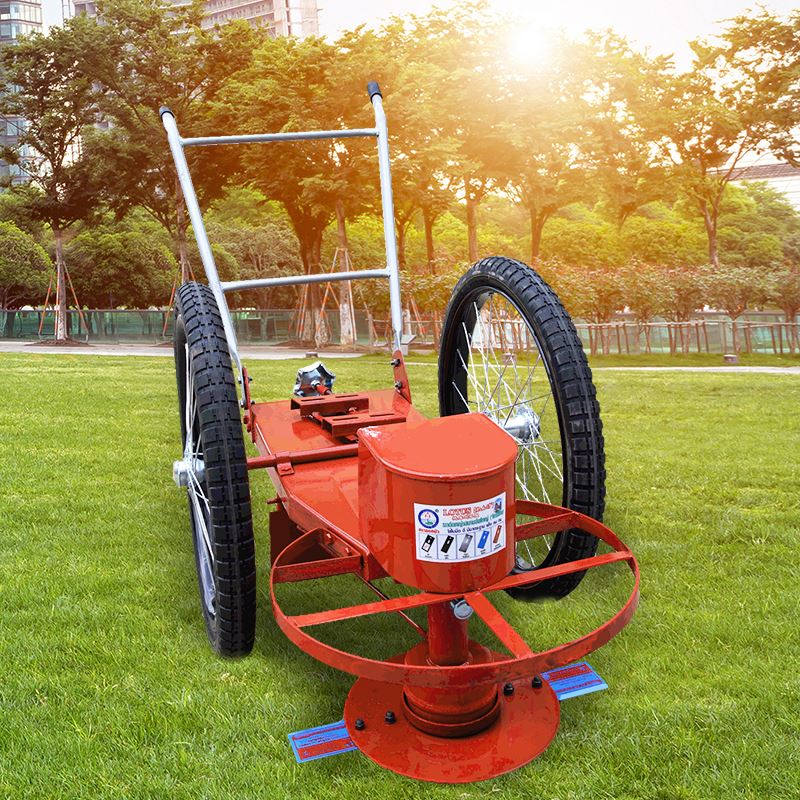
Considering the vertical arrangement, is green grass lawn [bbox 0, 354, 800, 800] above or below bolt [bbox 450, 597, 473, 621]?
below

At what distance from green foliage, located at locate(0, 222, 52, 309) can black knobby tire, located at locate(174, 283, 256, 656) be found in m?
34.4

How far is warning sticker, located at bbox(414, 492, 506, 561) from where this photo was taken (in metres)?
2.37

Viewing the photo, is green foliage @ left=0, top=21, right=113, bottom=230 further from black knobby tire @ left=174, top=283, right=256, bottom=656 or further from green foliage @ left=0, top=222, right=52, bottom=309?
black knobby tire @ left=174, top=283, right=256, bottom=656

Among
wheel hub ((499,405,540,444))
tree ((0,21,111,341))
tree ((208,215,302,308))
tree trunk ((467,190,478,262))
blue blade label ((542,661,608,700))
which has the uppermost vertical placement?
tree ((0,21,111,341))

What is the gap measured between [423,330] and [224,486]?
24302 millimetres

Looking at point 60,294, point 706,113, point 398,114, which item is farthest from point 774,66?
point 60,294

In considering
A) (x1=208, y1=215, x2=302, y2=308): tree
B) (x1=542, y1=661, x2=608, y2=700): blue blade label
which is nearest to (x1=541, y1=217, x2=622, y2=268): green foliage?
(x1=208, y1=215, x2=302, y2=308): tree

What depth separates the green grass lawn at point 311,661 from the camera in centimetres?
252

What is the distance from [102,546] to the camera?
470 cm

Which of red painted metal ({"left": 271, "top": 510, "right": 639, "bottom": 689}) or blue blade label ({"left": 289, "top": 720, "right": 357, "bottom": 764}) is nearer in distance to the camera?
red painted metal ({"left": 271, "top": 510, "right": 639, "bottom": 689})

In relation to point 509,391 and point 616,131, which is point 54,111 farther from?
point 509,391

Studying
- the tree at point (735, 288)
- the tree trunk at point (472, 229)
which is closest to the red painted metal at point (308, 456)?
the tree trunk at point (472, 229)

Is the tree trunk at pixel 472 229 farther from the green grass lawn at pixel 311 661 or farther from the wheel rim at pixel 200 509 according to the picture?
the wheel rim at pixel 200 509

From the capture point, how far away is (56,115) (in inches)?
1048
